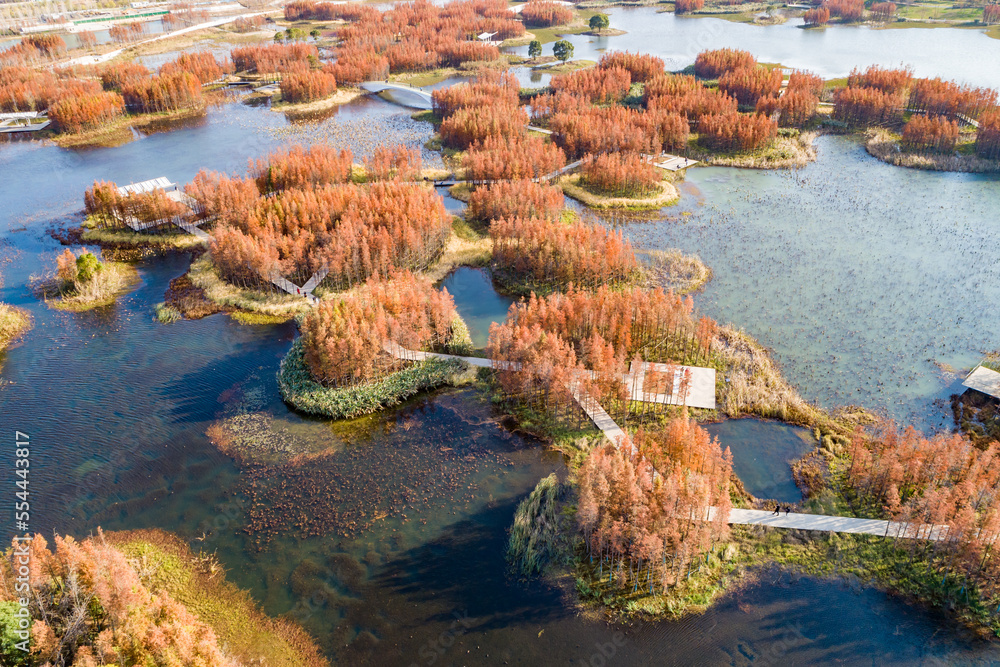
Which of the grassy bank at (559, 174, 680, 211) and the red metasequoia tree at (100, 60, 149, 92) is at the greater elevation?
the red metasequoia tree at (100, 60, 149, 92)

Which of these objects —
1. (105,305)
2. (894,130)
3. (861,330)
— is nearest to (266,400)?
(105,305)

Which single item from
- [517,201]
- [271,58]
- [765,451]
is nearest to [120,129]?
[271,58]

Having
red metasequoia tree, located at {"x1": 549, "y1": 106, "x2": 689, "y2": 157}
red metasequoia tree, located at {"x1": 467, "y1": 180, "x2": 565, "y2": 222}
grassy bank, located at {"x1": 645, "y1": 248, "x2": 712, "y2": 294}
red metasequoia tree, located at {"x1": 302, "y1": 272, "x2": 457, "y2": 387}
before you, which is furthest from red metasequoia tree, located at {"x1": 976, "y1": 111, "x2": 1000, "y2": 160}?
red metasequoia tree, located at {"x1": 302, "y1": 272, "x2": 457, "y2": 387}

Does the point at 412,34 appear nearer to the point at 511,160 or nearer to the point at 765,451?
the point at 511,160

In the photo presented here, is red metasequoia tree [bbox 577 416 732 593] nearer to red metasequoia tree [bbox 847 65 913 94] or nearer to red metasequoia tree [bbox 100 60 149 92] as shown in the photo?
red metasequoia tree [bbox 847 65 913 94]

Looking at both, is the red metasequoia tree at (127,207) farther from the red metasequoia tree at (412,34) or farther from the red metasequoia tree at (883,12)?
the red metasequoia tree at (883,12)

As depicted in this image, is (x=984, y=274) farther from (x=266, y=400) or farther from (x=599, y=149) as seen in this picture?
(x=266, y=400)
